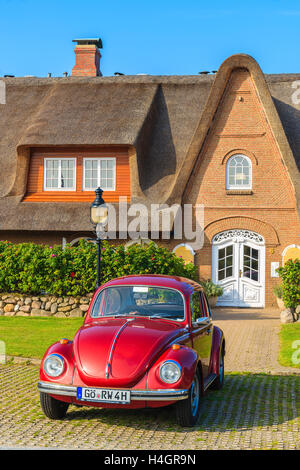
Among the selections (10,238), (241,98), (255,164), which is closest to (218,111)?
(241,98)

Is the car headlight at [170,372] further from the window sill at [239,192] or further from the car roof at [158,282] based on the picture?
the window sill at [239,192]

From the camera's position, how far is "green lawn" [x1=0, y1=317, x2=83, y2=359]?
37.2ft

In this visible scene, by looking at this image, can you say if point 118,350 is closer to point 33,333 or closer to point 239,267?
point 33,333

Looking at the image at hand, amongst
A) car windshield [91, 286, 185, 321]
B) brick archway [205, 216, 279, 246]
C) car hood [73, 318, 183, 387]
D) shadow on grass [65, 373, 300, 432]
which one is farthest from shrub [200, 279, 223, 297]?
car hood [73, 318, 183, 387]

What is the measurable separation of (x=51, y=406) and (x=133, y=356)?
3.95 feet

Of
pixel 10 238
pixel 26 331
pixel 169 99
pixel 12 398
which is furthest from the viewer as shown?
pixel 169 99

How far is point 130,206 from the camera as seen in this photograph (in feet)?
68.1

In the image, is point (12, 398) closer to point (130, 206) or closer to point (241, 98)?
point (130, 206)

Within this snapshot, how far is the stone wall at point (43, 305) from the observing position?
54.3ft

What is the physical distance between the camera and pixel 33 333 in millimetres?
13633

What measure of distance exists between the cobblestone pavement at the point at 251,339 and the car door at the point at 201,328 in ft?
7.13

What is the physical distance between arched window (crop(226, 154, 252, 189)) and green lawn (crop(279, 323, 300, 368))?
655cm

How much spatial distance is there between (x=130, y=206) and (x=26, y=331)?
793 centimetres

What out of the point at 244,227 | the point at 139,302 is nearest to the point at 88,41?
the point at 244,227
